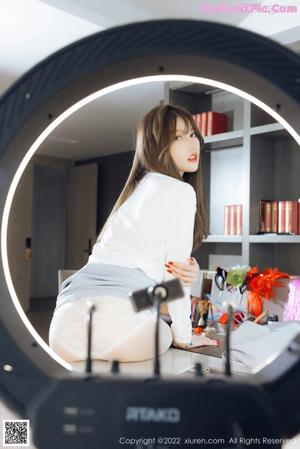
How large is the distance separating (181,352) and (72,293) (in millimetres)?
131

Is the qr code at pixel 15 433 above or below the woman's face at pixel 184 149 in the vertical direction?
below

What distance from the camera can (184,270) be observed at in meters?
0.39

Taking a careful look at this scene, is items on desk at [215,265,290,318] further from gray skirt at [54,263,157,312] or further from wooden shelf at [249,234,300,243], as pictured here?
gray skirt at [54,263,157,312]

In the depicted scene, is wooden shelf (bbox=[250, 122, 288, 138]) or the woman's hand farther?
wooden shelf (bbox=[250, 122, 288, 138])

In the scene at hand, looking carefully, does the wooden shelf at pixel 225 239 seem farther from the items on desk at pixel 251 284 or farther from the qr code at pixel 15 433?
the qr code at pixel 15 433

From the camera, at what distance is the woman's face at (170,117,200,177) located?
0.43m

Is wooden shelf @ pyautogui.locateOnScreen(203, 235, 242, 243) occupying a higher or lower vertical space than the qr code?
higher

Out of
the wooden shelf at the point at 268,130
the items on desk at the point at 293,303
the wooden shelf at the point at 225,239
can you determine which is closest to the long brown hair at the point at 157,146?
the items on desk at the point at 293,303

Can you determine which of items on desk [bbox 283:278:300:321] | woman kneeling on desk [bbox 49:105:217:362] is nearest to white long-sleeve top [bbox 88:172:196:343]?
woman kneeling on desk [bbox 49:105:217:362]

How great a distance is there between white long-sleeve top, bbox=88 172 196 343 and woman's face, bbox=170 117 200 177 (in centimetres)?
2

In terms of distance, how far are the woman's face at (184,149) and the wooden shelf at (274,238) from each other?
133 centimetres

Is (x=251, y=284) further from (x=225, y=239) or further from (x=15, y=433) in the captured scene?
(x=15, y=433)

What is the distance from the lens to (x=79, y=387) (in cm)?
29

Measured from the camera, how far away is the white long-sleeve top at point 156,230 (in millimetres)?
409
